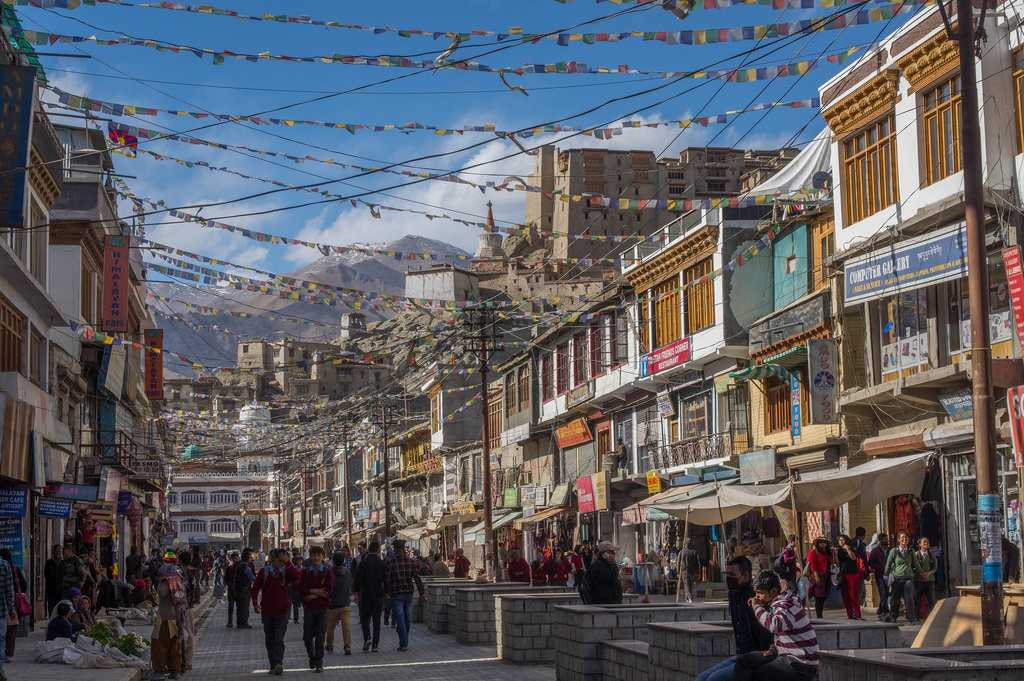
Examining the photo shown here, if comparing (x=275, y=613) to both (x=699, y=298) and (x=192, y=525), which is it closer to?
(x=699, y=298)

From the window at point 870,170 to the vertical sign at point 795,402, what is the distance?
197 inches

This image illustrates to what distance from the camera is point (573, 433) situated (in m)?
51.0

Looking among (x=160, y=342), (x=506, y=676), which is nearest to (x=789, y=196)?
(x=506, y=676)

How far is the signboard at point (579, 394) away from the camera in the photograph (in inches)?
1891

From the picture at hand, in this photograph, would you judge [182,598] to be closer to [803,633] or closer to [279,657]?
[279,657]

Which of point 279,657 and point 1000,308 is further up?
point 1000,308

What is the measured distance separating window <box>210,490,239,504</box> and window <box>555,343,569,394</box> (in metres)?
116

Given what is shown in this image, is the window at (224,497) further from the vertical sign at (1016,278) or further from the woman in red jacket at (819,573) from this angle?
the vertical sign at (1016,278)

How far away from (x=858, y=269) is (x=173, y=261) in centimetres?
1239

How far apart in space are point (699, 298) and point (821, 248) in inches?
282

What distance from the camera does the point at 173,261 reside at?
22.9m

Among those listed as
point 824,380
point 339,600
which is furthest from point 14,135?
point 824,380

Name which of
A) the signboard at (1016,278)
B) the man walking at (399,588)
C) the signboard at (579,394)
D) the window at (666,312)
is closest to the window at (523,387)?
the signboard at (579,394)

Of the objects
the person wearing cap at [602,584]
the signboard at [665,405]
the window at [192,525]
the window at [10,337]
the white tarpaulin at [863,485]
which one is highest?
the window at [10,337]
